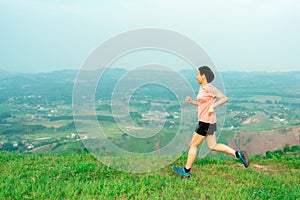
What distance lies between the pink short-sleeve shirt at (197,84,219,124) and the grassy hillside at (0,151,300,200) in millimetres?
1190

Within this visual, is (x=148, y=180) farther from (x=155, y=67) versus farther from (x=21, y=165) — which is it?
(x=21, y=165)

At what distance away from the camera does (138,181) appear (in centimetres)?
644

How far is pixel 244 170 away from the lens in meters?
7.79

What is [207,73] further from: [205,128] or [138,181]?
[138,181]

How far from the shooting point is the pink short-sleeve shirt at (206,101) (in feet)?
21.9

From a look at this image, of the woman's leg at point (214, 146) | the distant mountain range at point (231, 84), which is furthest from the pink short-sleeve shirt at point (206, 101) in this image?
the distant mountain range at point (231, 84)

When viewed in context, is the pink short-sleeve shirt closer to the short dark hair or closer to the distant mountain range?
the short dark hair

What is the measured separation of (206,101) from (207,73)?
0.55 m

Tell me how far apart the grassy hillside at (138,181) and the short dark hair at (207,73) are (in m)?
1.95

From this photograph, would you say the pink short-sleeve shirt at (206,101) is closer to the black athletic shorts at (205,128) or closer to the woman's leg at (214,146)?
the black athletic shorts at (205,128)

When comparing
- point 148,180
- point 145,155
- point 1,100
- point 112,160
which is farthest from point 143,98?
point 1,100

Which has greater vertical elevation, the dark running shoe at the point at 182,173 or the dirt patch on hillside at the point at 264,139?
the dark running shoe at the point at 182,173

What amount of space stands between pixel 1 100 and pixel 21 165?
348ft

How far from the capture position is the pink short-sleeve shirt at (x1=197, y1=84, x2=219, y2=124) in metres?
6.66
